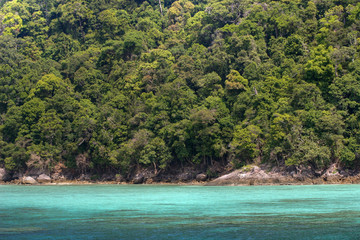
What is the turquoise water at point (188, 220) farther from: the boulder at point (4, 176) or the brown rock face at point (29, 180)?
the boulder at point (4, 176)

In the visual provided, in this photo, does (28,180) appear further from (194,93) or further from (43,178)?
(194,93)

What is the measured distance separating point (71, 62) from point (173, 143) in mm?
28599

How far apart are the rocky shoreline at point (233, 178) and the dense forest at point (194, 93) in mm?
961

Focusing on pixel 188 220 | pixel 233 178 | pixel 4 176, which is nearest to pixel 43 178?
pixel 4 176

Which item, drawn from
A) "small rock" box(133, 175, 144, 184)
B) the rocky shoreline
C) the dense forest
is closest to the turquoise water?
the rocky shoreline

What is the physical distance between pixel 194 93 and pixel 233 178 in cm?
1751

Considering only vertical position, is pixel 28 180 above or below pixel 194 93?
below

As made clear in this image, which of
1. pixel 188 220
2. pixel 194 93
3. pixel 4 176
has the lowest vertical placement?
pixel 188 220

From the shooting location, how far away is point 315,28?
198 feet

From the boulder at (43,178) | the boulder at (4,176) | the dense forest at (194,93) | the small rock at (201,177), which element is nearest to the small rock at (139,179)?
the dense forest at (194,93)

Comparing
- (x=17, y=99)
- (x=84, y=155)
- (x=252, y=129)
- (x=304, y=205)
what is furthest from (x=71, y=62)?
(x=304, y=205)

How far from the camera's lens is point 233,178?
47.7 m

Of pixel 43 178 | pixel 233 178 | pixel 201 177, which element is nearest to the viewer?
pixel 233 178

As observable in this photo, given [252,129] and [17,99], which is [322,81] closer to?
[252,129]
